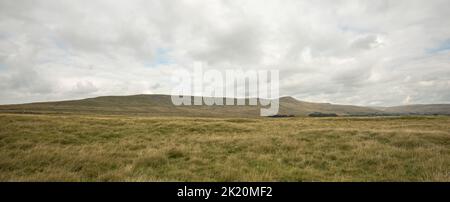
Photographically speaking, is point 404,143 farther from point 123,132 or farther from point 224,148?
point 123,132

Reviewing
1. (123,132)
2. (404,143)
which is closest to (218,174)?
(404,143)

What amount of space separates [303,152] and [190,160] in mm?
6009

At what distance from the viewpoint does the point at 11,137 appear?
51.6ft

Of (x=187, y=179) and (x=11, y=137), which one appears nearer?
(x=187, y=179)

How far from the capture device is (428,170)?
29.1ft

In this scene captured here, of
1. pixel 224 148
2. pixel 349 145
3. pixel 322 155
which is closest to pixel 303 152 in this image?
pixel 322 155

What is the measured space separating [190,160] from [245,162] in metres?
2.53
